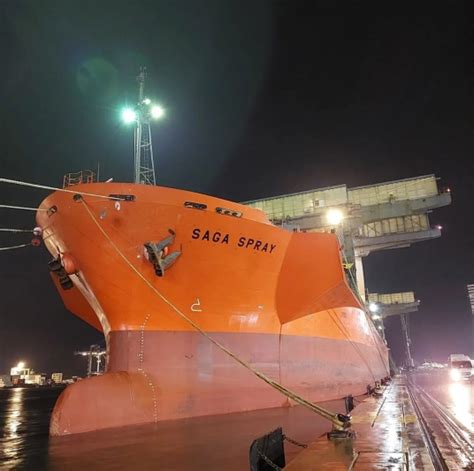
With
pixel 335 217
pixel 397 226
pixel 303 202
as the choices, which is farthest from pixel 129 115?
pixel 397 226

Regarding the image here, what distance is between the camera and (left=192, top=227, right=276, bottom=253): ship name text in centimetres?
1117

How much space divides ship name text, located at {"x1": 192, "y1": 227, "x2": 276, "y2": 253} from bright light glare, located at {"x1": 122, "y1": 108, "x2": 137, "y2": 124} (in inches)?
230

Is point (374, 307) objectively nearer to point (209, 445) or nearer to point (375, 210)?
point (375, 210)

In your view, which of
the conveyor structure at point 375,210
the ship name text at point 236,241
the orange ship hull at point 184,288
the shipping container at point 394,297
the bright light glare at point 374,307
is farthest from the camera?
the shipping container at point 394,297

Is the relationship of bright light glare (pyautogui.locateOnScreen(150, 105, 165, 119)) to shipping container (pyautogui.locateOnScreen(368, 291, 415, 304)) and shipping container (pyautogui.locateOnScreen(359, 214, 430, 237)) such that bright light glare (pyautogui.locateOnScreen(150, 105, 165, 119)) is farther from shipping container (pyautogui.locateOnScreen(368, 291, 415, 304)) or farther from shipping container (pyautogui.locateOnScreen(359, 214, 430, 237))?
shipping container (pyautogui.locateOnScreen(368, 291, 415, 304))

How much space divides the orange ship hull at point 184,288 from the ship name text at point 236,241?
0.09ft

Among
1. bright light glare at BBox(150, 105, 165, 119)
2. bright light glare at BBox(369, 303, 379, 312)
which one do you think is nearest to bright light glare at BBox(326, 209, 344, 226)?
bright light glare at BBox(150, 105, 165, 119)

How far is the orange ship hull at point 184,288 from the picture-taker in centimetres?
1065

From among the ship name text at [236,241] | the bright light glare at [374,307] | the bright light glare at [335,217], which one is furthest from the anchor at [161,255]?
the bright light glare at [374,307]

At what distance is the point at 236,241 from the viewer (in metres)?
11.6

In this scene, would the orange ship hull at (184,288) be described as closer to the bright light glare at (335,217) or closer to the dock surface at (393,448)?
the dock surface at (393,448)

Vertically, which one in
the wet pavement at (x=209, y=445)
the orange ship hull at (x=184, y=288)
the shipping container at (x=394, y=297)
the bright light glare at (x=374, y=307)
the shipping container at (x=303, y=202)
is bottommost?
the wet pavement at (x=209, y=445)

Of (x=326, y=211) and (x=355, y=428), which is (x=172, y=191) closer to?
(x=355, y=428)

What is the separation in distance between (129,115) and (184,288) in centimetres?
700
